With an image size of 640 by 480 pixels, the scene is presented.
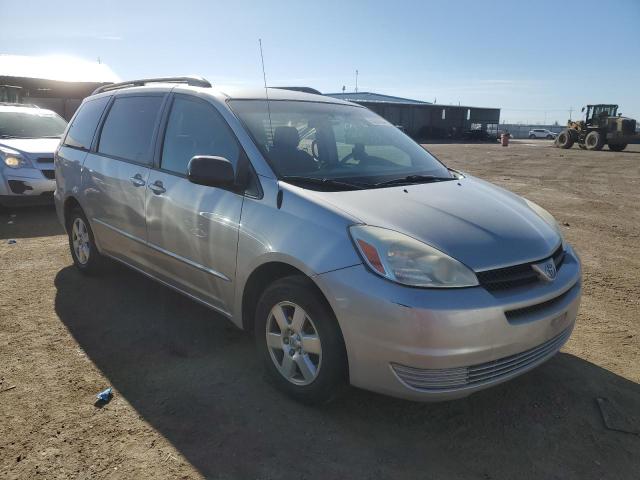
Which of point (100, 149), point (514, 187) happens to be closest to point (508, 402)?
point (100, 149)

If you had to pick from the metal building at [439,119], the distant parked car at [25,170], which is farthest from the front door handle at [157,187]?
the metal building at [439,119]

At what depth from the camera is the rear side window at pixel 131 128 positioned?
3.92 metres

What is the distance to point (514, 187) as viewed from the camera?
1214 centimetres

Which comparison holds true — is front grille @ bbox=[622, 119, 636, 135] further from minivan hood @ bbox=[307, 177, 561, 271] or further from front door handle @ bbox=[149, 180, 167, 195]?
front door handle @ bbox=[149, 180, 167, 195]

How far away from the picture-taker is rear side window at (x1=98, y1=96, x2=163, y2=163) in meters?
3.92

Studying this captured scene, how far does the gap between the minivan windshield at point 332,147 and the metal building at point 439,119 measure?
43777mm

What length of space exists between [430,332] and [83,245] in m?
3.90

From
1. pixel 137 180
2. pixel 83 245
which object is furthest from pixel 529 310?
pixel 83 245

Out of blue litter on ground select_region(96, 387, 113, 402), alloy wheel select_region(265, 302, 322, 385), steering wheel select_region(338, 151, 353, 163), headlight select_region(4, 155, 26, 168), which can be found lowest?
blue litter on ground select_region(96, 387, 113, 402)

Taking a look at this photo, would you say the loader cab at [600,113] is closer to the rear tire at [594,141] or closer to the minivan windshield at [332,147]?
the rear tire at [594,141]

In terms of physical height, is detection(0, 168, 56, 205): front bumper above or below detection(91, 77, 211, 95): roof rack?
below

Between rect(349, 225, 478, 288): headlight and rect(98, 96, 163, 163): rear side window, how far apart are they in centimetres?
217

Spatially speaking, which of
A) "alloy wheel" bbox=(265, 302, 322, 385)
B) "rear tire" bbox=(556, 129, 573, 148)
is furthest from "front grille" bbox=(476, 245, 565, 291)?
"rear tire" bbox=(556, 129, 573, 148)

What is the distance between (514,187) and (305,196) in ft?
34.5
